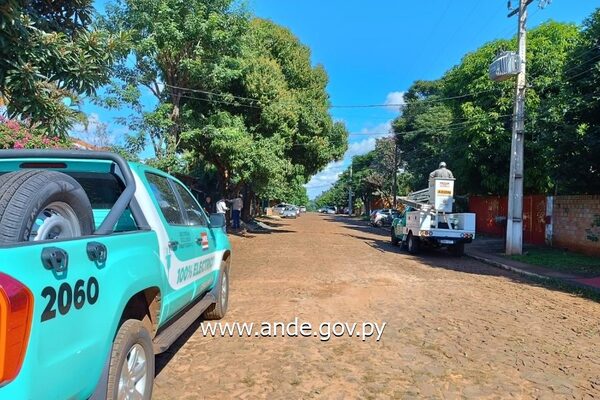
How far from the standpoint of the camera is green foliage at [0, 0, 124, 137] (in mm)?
5094

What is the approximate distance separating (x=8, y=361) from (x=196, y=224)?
3.52 m

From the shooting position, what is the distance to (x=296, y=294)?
8578 millimetres

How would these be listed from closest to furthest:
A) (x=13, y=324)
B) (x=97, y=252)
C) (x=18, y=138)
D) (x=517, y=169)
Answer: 1. (x=13, y=324)
2. (x=97, y=252)
3. (x=18, y=138)
4. (x=517, y=169)

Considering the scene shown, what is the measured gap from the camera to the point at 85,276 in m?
2.53

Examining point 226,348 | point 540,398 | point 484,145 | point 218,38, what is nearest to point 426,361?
point 540,398

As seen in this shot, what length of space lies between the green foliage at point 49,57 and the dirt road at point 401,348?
3.16 m

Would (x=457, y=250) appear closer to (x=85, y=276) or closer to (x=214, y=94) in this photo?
(x=214, y=94)

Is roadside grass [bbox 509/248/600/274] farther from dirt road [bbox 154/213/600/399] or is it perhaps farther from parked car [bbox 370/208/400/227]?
parked car [bbox 370/208/400/227]

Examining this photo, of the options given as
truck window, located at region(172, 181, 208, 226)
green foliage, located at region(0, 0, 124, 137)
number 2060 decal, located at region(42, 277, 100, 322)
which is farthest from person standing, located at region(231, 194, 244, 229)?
number 2060 decal, located at region(42, 277, 100, 322)

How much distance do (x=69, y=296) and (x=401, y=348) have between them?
4.10 metres

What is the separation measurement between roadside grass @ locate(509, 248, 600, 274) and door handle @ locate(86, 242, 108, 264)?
12.7 metres

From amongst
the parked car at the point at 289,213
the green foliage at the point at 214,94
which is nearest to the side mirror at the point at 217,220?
the green foliage at the point at 214,94

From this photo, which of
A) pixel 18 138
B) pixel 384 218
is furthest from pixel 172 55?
pixel 384 218

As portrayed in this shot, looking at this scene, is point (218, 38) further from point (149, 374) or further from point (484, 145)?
point (149, 374)
